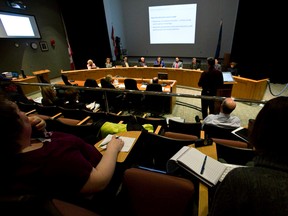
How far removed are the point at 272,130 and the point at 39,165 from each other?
102cm

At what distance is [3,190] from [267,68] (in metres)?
8.56

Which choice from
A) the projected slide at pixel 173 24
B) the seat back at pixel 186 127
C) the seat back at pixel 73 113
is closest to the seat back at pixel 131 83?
the seat back at pixel 73 113

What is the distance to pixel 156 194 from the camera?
0.97 m

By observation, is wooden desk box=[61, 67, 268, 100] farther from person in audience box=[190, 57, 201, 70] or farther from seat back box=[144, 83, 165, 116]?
seat back box=[144, 83, 165, 116]

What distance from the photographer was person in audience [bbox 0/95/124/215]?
70 centimetres

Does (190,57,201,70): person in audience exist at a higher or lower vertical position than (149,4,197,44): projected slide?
lower

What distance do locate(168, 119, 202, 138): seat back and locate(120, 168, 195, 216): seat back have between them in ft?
Answer: 3.73

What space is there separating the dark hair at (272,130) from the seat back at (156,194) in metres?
0.44

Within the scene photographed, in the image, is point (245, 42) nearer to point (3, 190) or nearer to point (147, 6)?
point (147, 6)

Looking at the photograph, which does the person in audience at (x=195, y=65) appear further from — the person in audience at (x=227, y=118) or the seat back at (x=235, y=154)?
the seat back at (x=235, y=154)

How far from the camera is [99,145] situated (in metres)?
1.49

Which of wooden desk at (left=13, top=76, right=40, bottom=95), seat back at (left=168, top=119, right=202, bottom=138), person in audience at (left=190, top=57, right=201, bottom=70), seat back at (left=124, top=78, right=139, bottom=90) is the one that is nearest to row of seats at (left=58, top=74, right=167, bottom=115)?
seat back at (left=124, top=78, right=139, bottom=90)

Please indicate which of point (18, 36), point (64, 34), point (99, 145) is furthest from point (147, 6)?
point (99, 145)

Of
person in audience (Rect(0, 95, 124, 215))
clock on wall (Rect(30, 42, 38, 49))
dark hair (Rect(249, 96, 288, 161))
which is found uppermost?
clock on wall (Rect(30, 42, 38, 49))
